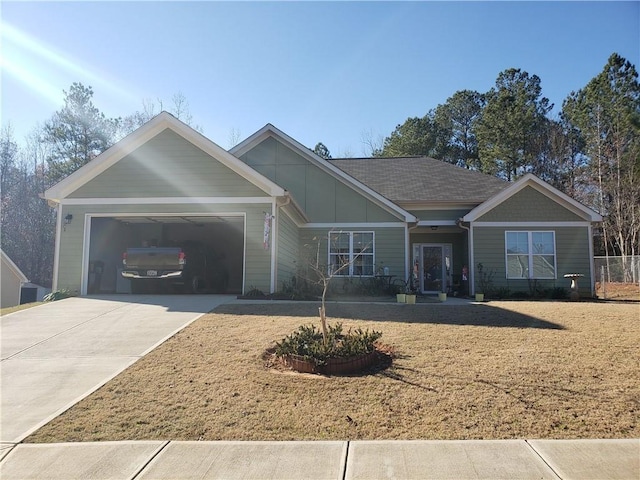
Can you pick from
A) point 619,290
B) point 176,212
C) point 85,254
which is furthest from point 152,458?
point 619,290

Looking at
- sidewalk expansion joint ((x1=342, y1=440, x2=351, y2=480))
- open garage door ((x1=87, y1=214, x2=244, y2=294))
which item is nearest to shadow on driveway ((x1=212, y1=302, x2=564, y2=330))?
open garage door ((x1=87, y1=214, x2=244, y2=294))

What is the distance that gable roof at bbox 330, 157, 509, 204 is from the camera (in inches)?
712

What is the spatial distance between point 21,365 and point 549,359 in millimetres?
7524

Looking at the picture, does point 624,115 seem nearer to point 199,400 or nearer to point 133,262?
point 133,262

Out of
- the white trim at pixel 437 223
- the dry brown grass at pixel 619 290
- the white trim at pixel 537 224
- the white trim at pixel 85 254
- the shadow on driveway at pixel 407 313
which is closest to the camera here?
the shadow on driveway at pixel 407 313

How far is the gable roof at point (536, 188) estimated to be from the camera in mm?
16219

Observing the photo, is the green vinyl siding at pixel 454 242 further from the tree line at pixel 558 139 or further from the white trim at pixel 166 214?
the tree line at pixel 558 139

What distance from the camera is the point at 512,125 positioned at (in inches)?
1339

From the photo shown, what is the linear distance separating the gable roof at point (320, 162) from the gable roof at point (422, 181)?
5.51ft

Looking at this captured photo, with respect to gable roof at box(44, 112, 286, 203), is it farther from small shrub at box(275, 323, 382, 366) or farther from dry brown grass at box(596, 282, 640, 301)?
dry brown grass at box(596, 282, 640, 301)

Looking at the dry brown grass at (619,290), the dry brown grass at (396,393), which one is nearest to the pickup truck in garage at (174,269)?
the dry brown grass at (396,393)

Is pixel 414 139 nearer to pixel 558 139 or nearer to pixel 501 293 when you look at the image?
pixel 558 139

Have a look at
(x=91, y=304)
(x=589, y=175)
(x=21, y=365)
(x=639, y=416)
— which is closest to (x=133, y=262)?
(x=91, y=304)

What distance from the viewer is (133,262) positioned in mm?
12672
